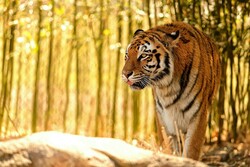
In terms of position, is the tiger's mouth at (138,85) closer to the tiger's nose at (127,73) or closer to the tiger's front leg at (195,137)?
the tiger's nose at (127,73)

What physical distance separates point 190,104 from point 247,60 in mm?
1558

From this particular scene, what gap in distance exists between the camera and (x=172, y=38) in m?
4.80

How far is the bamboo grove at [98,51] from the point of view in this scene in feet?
19.9

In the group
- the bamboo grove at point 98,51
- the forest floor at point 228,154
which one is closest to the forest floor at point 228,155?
the forest floor at point 228,154

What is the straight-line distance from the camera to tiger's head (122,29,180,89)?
4.66m

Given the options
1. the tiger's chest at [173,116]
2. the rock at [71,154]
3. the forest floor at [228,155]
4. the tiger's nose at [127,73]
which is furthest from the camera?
the forest floor at [228,155]

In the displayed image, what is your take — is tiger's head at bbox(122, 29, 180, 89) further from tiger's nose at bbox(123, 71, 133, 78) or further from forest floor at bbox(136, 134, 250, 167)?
forest floor at bbox(136, 134, 250, 167)

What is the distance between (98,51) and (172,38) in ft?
5.79

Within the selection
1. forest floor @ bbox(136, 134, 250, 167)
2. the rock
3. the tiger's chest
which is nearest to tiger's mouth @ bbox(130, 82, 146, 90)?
the tiger's chest

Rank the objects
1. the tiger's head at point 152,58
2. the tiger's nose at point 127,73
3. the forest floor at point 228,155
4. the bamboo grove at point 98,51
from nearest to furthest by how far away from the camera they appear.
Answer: the tiger's nose at point 127,73 → the tiger's head at point 152,58 → the forest floor at point 228,155 → the bamboo grove at point 98,51

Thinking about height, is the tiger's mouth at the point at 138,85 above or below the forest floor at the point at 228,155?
above

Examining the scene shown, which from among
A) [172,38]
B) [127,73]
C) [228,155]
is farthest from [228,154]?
[127,73]

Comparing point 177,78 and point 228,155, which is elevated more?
point 177,78

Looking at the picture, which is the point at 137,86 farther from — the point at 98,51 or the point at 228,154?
the point at 98,51
